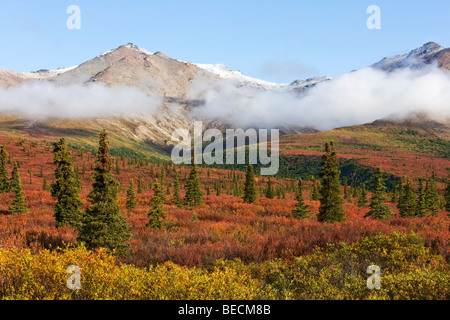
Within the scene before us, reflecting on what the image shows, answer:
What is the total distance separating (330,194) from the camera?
76.4ft

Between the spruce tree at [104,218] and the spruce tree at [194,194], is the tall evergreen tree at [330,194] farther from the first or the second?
the spruce tree at [104,218]

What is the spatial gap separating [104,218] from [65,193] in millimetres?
7340

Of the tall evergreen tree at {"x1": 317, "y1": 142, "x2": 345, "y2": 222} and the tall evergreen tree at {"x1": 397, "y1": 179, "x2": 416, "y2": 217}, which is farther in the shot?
the tall evergreen tree at {"x1": 397, "y1": 179, "x2": 416, "y2": 217}

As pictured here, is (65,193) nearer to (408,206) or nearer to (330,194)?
(330,194)

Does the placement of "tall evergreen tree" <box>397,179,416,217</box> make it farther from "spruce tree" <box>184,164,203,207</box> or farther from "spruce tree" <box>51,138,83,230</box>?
"spruce tree" <box>51,138,83,230</box>

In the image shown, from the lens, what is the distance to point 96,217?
1084 centimetres

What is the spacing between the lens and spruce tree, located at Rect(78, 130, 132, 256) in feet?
34.3

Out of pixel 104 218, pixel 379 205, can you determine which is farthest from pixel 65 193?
pixel 379 205

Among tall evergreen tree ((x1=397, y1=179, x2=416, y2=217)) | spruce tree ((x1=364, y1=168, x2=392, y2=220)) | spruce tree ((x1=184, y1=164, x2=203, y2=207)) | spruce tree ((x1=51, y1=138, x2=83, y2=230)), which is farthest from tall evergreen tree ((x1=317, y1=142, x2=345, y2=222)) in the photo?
tall evergreen tree ((x1=397, y1=179, x2=416, y2=217))

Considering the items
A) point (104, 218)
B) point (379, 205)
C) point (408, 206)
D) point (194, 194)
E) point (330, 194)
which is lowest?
point (408, 206)

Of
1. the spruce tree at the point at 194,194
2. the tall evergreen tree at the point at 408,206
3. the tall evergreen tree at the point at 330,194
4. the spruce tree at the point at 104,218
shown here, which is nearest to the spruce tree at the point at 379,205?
the tall evergreen tree at the point at 330,194

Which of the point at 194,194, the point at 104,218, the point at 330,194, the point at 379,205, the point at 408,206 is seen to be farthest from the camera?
the point at 408,206

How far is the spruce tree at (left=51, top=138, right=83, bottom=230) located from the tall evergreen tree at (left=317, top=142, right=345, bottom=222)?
16955 mm
